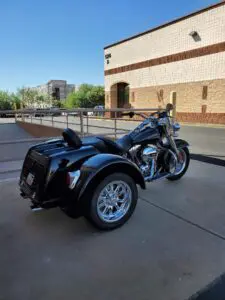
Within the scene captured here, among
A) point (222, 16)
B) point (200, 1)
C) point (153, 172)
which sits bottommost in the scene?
point (153, 172)

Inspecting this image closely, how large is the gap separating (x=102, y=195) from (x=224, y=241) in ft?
4.00

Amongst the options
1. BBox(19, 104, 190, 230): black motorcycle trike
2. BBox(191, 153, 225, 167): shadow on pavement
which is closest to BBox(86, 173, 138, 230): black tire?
BBox(19, 104, 190, 230): black motorcycle trike

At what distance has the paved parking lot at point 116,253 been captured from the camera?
1.79 meters

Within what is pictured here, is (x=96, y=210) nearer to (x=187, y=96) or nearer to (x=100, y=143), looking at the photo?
(x=100, y=143)

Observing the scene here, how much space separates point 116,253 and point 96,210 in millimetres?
450

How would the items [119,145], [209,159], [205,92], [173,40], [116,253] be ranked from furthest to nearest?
[173,40]
[205,92]
[209,159]
[119,145]
[116,253]

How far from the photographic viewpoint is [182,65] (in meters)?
15.1

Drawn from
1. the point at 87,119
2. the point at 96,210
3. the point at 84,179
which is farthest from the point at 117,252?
the point at 87,119

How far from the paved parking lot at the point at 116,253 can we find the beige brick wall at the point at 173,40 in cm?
1268

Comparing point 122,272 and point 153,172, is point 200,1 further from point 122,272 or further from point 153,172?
point 122,272

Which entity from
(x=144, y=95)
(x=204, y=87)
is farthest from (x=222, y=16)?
(x=144, y=95)

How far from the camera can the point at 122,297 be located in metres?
1.71

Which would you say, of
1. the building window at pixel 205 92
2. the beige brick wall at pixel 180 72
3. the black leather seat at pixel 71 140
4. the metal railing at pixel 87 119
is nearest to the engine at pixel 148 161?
the black leather seat at pixel 71 140

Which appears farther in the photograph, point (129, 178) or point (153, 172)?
point (153, 172)
